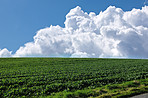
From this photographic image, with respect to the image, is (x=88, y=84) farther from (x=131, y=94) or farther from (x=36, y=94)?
(x=36, y=94)

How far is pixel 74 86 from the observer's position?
42.5 feet

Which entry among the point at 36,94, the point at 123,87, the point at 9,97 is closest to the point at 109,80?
the point at 123,87

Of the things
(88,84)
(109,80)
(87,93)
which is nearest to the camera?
(87,93)

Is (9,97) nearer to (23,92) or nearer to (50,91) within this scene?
(23,92)

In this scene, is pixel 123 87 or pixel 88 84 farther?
pixel 88 84

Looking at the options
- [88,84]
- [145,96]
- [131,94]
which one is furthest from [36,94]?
[145,96]

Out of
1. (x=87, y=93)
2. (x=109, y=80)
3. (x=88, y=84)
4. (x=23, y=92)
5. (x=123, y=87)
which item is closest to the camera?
(x=87, y=93)

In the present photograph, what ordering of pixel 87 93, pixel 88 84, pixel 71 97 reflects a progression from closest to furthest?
pixel 71 97 < pixel 87 93 < pixel 88 84

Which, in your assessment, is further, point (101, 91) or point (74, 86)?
point (74, 86)

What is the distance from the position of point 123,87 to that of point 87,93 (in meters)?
4.04

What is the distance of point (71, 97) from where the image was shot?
33.0 ft

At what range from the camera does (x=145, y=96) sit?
10.3m

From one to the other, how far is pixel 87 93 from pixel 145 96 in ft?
14.4

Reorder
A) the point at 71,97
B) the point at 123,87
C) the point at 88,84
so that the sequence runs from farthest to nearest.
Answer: the point at 88,84 < the point at 123,87 < the point at 71,97
